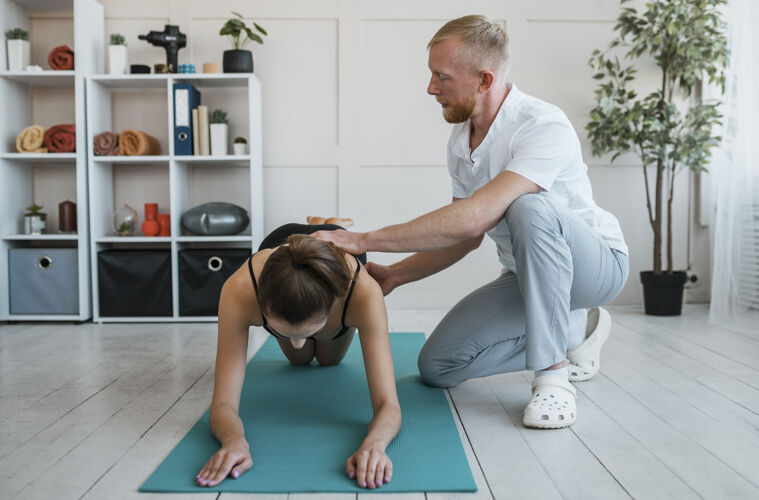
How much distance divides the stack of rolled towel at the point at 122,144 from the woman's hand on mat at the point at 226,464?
2.35 meters

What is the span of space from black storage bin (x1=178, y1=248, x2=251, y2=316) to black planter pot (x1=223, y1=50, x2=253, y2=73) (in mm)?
932

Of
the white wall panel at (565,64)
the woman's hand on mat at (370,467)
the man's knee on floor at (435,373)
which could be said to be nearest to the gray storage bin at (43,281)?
the man's knee on floor at (435,373)

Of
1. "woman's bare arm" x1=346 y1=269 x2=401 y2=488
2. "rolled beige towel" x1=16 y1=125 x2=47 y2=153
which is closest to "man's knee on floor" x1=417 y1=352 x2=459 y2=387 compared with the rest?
"woman's bare arm" x1=346 y1=269 x2=401 y2=488

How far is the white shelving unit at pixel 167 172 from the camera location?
3305 millimetres

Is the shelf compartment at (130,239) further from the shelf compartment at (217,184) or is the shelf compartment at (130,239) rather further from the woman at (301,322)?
the woman at (301,322)

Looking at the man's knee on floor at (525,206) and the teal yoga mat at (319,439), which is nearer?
the teal yoga mat at (319,439)

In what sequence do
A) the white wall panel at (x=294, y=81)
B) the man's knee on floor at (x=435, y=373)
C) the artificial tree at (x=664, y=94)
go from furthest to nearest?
the white wall panel at (x=294, y=81) < the artificial tree at (x=664, y=94) < the man's knee on floor at (x=435, y=373)

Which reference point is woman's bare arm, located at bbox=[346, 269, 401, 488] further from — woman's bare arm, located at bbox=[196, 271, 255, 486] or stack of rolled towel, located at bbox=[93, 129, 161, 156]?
stack of rolled towel, located at bbox=[93, 129, 161, 156]

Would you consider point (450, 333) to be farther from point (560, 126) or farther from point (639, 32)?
point (639, 32)

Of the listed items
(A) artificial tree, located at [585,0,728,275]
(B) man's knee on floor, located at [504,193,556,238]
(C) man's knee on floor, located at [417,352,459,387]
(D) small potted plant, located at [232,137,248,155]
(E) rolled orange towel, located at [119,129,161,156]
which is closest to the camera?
(B) man's knee on floor, located at [504,193,556,238]

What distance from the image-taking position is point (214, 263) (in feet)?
10.8

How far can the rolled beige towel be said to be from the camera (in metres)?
3.29

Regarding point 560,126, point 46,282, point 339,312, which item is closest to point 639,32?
point 560,126

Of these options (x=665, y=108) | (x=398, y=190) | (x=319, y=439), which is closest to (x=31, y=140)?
(x=398, y=190)
